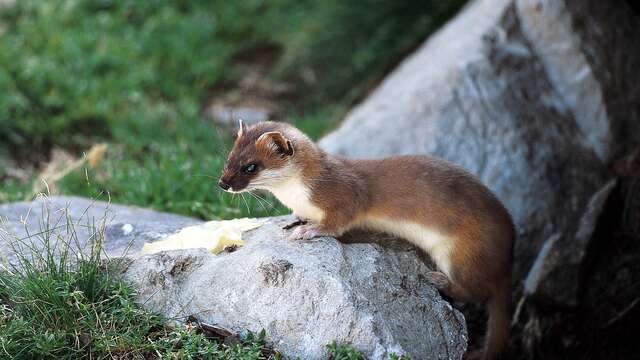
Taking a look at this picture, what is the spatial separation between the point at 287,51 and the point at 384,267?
5129 millimetres

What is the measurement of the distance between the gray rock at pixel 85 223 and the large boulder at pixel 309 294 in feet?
0.59

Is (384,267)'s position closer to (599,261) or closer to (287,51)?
(599,261)

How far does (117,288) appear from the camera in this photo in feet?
13.9

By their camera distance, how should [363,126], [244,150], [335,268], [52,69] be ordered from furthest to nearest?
[52,69] < [363,126] < [244,150] < [335,268]

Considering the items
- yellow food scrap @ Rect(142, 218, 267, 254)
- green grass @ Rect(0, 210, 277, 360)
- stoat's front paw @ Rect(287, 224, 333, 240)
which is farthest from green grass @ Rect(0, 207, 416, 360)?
stoat's front paw @ Rect(287, 224, 333, 240)

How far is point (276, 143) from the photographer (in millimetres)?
4488

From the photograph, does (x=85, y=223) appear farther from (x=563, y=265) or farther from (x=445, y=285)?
(x=563, y=265)

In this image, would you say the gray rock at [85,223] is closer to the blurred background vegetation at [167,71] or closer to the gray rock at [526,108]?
the blurred background vegetation at [167,71]

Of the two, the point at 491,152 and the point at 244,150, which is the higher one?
the point at 244,150

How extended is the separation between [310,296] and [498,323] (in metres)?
1.27

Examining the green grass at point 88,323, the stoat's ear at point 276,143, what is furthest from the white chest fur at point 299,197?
the green grass at point 88,323

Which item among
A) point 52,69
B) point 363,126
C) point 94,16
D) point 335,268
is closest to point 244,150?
point 335,268

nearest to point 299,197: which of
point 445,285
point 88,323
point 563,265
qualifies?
point 445,285

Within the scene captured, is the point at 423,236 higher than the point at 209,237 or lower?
lower
